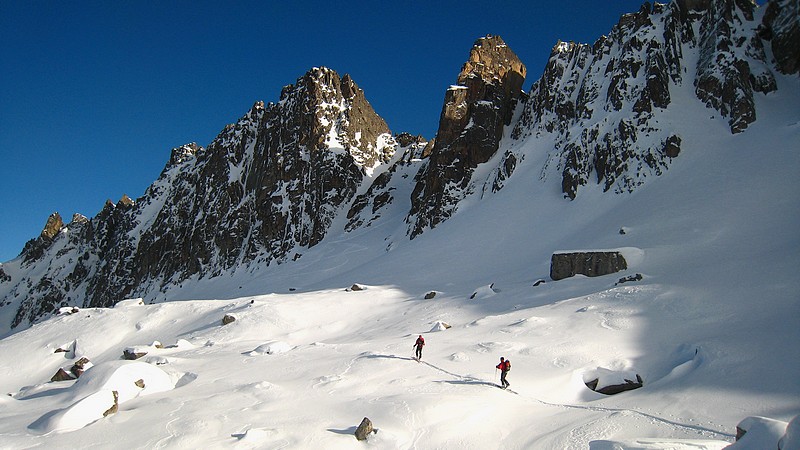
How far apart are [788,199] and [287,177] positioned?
78419 millimetres

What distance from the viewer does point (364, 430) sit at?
1187cm

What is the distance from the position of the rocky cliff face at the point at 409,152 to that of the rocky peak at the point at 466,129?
0.79 feet

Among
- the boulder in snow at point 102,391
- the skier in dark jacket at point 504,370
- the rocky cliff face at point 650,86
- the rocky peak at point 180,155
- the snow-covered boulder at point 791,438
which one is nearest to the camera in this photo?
the snow-covered boulder at point 791,438

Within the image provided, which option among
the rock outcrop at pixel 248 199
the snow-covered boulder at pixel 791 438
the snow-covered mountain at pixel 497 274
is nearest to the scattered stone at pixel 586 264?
the snow-covered mountain at pixel 497 274

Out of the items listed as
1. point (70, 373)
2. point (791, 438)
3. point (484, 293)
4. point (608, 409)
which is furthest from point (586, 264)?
point (70, 373)

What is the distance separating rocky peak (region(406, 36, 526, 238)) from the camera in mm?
65125

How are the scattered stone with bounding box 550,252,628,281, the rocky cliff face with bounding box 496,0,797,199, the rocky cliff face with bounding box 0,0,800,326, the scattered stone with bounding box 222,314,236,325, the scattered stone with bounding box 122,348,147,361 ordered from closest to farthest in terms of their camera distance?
the scattered stone with bounding box 122,348,147,361
the scattered stone with bounding box 550,252,628,281
the scattered stone with bounding box 222,314,236,325
the rocky cliff face with bounding box 496,0,797,199
the rocky cliff face with bounding box 0,0,800,326

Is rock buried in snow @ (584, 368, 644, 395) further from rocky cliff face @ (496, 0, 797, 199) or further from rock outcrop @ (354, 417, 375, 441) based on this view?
rocky cliff face @ (496, 0, 797, 199)

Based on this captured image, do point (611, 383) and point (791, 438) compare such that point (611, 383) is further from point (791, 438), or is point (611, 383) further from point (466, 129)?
point (466, 129)

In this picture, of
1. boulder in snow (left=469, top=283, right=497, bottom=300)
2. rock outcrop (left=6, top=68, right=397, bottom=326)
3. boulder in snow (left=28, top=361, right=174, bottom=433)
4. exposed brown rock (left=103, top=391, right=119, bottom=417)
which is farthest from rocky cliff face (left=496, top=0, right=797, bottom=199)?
exposed brown rock (left=103, top=391, right=119, bottom=417)

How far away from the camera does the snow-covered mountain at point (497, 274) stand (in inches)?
530

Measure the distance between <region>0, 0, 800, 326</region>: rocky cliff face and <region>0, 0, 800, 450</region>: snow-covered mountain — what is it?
379 millimetres

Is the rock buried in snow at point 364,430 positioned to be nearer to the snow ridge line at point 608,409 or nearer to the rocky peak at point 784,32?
the snow ridge line at point 608,409

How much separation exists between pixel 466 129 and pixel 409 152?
2530cm
